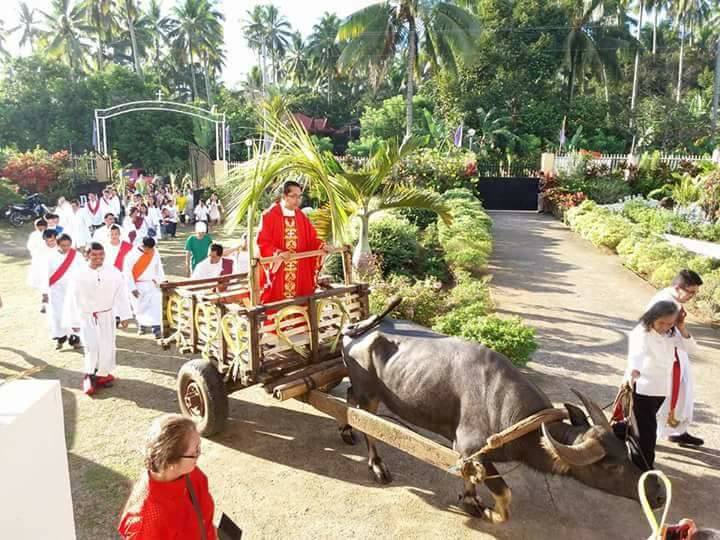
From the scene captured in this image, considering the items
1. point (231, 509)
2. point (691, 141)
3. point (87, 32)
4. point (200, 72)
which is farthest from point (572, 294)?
point (200, 72)

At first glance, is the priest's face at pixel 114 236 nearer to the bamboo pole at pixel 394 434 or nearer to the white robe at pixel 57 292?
the white robe at pixel 57 292

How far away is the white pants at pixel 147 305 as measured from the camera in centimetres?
845

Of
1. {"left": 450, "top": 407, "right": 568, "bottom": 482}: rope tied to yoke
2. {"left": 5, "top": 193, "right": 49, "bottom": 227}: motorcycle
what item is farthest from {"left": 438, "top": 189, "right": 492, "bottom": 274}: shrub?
{"left": 5, "top": 193, "right": 49, "bottom": 227}: motorcycle

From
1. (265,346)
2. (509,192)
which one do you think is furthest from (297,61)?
(265,346)

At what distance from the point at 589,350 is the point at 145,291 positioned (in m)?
6.45

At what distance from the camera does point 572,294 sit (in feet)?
34.4

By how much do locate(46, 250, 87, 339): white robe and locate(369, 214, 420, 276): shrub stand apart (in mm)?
5256

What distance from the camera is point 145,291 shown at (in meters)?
8.45

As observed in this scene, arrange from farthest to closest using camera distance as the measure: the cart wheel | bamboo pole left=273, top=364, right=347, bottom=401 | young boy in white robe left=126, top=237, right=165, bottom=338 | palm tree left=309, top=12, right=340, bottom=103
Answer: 1. palm tree left=309, top=12, right=340, bottom=103
2. young boy in white robe left=126, top=237, right=165, bottom=338
3. the cart wheel
4. bamboo pole left=273, top=364, right=347, bottom=401

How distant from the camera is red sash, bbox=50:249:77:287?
8117mm

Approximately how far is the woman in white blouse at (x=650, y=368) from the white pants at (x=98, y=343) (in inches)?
216

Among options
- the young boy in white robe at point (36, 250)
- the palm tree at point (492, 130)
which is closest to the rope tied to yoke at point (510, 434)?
the young boy in white robe at point (36, 250)

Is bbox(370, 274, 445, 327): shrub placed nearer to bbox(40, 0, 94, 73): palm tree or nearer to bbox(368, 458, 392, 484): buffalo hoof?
bbox(368, 458, 392, 484): buffalo hoof

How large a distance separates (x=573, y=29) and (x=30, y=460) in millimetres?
35097
